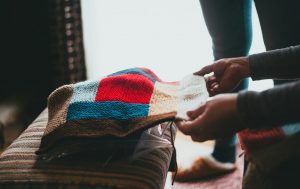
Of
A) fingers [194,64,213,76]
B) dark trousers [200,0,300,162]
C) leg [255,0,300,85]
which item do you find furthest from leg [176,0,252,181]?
fingers [194,64,213,76]

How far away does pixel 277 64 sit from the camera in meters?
0.74

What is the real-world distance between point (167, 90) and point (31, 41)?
1.14 m

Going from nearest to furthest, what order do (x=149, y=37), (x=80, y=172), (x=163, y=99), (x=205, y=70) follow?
(x=80, y=172) → (x=163, y=99) → (x=205, y=70) → (x=149, y=37)

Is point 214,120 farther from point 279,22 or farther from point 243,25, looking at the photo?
point 243,25

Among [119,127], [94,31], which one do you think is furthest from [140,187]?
[94,31]

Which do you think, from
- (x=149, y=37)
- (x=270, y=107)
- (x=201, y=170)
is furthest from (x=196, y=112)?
(x=149, y=37)

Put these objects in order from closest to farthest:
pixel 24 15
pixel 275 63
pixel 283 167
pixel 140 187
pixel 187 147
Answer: pixel 283 167
pixel 140 187
pixel 275 63
pixel 187 147
pixel 24 15

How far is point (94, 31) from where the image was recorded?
1.65m

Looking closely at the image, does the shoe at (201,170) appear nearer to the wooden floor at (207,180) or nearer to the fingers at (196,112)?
the wooden floor at (207,180)

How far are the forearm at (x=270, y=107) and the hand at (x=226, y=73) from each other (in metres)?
0.28

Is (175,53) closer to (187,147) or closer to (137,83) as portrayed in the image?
(187,147)

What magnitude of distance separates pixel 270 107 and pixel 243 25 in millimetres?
657

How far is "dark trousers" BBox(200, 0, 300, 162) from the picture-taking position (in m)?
0.86

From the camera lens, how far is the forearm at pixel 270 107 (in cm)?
51
